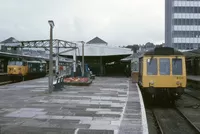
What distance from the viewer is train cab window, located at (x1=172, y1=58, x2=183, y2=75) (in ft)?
49.1

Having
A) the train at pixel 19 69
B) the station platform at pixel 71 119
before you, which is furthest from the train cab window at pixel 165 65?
the train at pixel 19 69

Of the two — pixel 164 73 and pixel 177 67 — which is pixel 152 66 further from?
pixel 177 67

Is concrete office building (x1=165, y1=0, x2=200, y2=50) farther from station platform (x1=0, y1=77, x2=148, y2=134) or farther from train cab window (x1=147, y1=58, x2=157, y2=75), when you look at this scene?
station platform (x1=0, y1=77, x2=148, y2=134)

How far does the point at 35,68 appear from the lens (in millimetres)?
40594

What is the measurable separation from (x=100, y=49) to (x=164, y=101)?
31.2m

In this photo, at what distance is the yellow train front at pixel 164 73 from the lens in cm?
1472

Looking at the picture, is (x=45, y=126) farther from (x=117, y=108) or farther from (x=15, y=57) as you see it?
(x=15, y=57)

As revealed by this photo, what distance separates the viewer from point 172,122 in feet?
38.3

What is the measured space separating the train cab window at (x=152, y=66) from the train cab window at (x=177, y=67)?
2.93 feet

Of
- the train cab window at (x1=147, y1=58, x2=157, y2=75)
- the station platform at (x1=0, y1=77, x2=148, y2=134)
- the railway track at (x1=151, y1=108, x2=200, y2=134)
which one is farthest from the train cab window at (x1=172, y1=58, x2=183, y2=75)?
the station platform at (x1=0, y1=77, x2=148, y2=134)

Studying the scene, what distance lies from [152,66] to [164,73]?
684mm

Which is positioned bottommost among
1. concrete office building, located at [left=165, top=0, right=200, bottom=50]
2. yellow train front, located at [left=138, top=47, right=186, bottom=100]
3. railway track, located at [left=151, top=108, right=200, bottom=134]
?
railway track, located at [left=151, top=108, right=200, bottom=134]

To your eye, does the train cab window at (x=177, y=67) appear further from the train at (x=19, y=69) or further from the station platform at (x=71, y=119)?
the train at (x=19, y=69)

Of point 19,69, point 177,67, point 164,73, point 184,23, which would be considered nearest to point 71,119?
point 164,73
